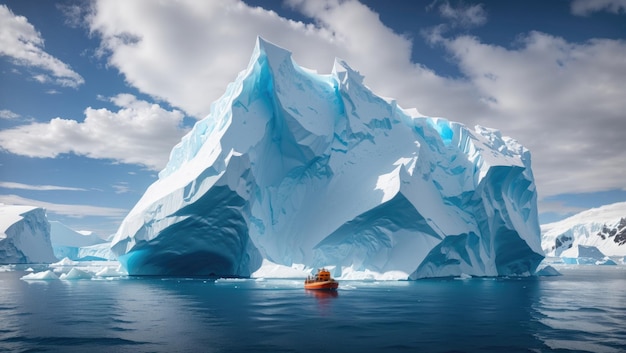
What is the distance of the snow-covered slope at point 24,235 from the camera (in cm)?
5928

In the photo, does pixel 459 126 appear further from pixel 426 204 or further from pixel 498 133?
pixel 426 204

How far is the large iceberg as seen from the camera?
2853 cm

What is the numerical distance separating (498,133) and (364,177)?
745 inches

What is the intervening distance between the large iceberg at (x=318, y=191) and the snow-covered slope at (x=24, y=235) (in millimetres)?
34519

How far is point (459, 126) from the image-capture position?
1517 inches

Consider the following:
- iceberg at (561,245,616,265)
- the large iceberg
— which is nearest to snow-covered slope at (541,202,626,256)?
iceberg at (561,245,616,265)

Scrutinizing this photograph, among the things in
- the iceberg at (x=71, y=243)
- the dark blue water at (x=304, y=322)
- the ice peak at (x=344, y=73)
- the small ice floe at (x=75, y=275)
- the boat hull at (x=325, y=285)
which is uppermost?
the ice peak at (x=344, y=73)

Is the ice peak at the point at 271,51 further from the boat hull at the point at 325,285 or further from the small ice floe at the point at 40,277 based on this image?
the small ice floe at the point at 40,277

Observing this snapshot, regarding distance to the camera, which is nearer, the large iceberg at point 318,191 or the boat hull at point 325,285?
the boat hull at point 325,285

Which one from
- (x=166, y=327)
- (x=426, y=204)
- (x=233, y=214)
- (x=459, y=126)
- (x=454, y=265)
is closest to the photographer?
(x=166, y=327)

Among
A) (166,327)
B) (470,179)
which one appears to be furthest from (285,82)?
(166,327)

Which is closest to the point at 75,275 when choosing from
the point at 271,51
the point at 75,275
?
the point at 75,275

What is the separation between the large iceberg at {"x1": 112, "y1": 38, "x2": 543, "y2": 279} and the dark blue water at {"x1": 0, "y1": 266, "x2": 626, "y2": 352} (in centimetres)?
710

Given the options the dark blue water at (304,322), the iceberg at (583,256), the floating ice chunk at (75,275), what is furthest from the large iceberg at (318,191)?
the iceberg at (583,256)
